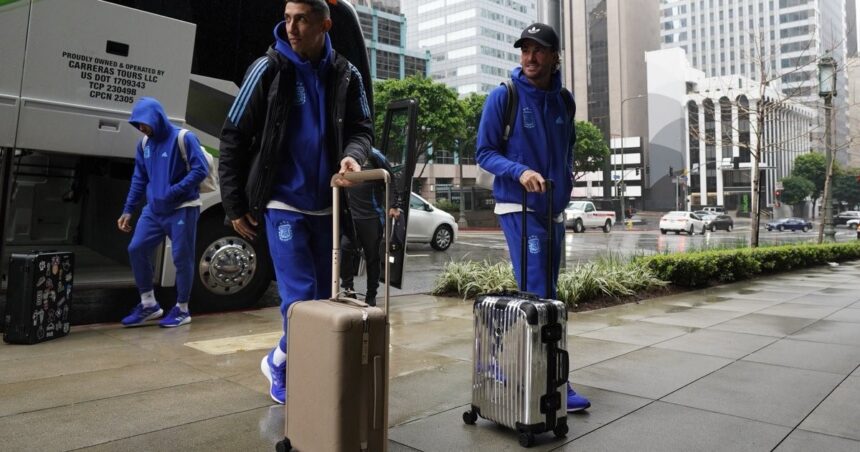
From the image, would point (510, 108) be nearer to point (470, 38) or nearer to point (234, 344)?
point (234, 344)

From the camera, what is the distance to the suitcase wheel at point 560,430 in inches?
107

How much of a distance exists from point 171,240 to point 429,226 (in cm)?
1204

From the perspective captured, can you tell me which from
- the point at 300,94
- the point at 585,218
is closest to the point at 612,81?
the point at 585,218

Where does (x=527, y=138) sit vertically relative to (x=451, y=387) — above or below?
above

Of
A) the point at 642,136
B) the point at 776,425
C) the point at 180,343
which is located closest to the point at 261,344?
the point at 180,343

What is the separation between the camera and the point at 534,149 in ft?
10.6

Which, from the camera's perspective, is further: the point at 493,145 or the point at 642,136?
the point at 642,136

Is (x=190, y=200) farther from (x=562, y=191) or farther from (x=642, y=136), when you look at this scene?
(x=642, y=136)

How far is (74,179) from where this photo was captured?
25.9 feet

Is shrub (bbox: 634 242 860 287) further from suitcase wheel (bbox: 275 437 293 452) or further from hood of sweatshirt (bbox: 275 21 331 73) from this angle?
suitcase wheel (bbox: 275 437 293 452)

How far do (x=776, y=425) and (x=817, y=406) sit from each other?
497mm

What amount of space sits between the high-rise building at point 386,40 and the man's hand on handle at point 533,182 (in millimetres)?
69048

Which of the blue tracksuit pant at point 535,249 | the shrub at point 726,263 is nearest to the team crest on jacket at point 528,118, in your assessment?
the blue tracksuit pant at point 535,249

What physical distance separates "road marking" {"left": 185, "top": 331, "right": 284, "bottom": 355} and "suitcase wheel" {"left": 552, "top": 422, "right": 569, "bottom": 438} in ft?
8.69
